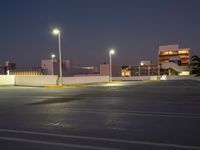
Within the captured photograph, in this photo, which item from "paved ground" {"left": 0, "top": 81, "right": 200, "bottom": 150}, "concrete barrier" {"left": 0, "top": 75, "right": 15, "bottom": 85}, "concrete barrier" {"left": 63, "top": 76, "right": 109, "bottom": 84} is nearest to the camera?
"paved ground" {"left": 0, "top": 81, "right": 200, "bottom": 150}

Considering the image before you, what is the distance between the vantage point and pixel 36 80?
47594mm

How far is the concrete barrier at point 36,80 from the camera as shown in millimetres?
46334

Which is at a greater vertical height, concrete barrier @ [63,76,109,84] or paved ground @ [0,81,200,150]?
paved ground @ [0,81,200,150]

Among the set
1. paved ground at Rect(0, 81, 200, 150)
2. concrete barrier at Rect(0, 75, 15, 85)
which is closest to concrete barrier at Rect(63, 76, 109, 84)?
concrete barrier at Rect(0, 75, 15, 85)

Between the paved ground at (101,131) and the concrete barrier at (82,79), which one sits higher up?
the paved ground at (101,131)

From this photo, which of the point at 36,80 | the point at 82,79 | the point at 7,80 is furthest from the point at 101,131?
the point at 82,79

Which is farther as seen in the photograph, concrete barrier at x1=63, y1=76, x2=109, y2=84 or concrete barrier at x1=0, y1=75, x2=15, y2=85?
concrete barrier at x1=63, y1=76, x2=109, y2=84

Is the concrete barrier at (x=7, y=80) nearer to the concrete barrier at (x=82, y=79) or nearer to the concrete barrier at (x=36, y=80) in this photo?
the concrete barrier at (x=36, y=80)

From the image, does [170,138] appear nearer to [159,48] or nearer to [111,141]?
[111,141]

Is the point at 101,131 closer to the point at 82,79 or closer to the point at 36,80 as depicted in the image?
the point at 36,80

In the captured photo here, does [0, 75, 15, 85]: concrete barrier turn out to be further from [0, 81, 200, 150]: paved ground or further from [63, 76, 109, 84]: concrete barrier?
[0, 81, 200, 150]: paved ground

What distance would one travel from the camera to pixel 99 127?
31.1ft

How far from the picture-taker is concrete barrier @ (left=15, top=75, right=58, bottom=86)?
46334 mm

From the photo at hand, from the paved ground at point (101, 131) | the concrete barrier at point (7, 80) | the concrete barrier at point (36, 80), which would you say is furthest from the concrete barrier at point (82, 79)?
the paved ground at point (101, 131)
